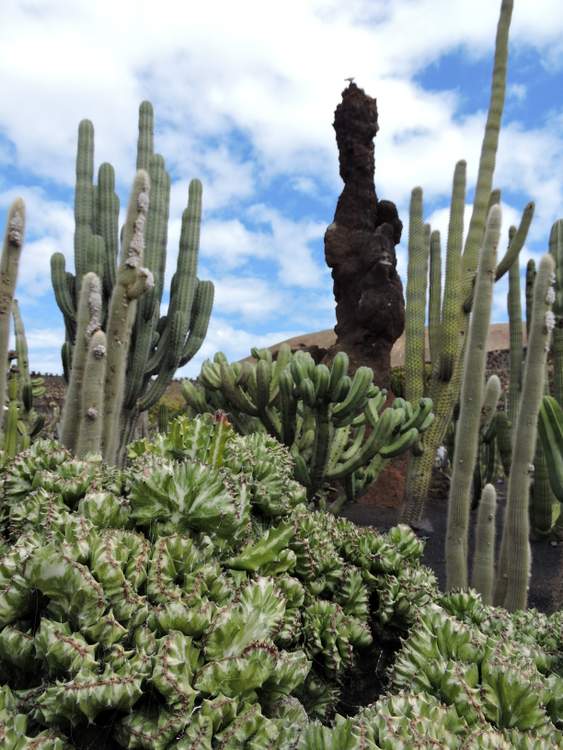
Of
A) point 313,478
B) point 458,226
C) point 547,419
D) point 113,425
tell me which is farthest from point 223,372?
point 458,226

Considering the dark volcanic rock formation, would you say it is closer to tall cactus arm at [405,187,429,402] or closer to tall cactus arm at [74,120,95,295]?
tall cactus arm at [405,187,429,402]

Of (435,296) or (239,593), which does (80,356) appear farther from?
(435,296)

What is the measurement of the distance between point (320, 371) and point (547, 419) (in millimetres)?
2074

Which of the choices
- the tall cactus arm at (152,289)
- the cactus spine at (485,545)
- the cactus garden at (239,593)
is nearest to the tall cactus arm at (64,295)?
the tall cactus arm at (152,289)

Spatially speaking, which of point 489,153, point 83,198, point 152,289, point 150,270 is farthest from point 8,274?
point 489,153

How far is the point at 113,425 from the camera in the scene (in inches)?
201

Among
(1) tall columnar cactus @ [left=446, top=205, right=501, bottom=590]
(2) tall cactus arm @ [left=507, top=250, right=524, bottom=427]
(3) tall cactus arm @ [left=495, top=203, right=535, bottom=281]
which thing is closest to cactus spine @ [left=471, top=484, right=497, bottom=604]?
(1) tall columnar cactus @ [left=446, top=205, right=501, bottom=590]

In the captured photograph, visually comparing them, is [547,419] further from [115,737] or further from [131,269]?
[115,737]

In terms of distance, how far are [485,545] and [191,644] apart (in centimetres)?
382

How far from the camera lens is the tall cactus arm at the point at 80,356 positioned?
4.95 metres

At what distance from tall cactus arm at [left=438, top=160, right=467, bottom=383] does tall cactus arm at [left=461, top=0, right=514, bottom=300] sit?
0.14 meters

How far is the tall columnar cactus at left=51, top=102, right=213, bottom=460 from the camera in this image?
10.2m

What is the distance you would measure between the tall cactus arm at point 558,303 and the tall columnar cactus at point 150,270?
558 centimetres

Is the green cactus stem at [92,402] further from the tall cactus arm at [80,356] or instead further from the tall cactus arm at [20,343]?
the tall cactus arm at [20,343]
